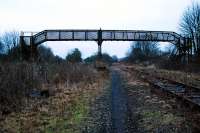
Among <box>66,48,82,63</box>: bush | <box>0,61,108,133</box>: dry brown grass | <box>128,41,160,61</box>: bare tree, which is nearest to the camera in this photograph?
<box>0,61,108,133</box>: dry brown grass

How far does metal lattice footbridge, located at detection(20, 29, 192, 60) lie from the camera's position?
5516 cm

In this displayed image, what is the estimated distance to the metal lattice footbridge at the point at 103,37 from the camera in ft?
181

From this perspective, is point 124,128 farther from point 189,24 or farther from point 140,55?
point 140,55

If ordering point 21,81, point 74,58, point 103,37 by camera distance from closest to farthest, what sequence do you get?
point 21,81, point 103,37, point 74,58

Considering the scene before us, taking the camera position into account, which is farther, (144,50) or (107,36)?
(144,50)

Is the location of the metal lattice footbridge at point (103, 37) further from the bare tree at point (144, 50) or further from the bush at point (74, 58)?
the bare tree at point (144, 50)

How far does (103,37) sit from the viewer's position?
56969 mm

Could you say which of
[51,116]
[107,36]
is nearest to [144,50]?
[107,36]

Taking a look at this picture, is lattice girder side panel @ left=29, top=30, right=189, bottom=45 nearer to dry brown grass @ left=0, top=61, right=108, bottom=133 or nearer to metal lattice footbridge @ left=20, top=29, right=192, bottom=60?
metal lattice footbridge @ left=20, top=29, right=192, bottom=60

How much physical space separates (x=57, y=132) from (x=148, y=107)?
5380mm

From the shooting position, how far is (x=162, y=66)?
6162 cm

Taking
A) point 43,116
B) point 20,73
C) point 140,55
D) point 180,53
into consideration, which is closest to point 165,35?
point 180,53

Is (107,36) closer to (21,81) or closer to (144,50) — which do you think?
(21,81)

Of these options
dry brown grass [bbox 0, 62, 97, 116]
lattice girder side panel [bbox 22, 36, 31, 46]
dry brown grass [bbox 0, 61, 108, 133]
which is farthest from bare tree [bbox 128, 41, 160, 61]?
dry brown grass [bbox 0, 61, 108, 133]
